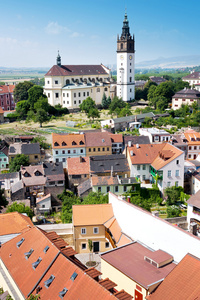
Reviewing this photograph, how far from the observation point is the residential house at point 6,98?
9419 cm

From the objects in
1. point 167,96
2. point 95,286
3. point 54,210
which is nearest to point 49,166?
point 54,210

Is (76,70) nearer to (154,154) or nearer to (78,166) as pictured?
(78,166)

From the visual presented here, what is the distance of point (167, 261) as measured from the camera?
1766cm

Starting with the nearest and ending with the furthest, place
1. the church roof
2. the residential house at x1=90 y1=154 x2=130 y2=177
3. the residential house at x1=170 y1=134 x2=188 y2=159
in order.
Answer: the residential house at x1=90 y1=154 x2=130 y2=177 < the residential house at x1=170 y1=134 x2=188 y2=159 < the church roof

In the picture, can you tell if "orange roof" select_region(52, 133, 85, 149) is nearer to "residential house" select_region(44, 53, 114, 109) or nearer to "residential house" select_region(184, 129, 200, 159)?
"residential house" select_region(184, 129, 200, 159)

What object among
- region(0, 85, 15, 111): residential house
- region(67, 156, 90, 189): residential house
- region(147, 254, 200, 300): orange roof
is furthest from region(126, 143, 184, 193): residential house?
region(0, 85, 15, 111): residential house

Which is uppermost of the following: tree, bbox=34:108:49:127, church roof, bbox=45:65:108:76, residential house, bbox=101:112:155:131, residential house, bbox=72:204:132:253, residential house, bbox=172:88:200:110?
church roof, bbox=45:65:108:76

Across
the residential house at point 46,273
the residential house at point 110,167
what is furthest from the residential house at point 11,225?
the residential house at point 110,167

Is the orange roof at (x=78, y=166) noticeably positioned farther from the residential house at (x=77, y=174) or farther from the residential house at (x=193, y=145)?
the residential house at (x=193, y=145)

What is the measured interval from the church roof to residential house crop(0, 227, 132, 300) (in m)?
68.0

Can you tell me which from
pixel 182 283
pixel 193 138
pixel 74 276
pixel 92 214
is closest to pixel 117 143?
pixel 193 138

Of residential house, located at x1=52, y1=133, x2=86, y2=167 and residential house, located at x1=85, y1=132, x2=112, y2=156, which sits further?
residential house, located at x1=85, y1=132, x2=112, y2=156

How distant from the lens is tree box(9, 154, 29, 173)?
4222 centimetres

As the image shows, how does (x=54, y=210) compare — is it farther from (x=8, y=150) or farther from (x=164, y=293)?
(x=164, y=293)
